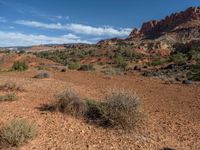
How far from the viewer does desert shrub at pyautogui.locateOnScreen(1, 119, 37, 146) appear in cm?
577

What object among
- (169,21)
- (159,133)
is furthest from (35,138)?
(169,21)

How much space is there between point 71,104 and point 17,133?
Answer: 2.64 metres

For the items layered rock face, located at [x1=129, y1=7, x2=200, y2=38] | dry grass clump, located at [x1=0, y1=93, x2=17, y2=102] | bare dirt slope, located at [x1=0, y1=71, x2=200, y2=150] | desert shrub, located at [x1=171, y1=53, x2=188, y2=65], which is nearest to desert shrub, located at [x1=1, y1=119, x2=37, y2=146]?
bare dirt slope, located at [x1=0, y1=71, x2=200, y2=150]

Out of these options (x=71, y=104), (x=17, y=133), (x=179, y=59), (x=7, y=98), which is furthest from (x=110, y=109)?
(x=179, y=59)

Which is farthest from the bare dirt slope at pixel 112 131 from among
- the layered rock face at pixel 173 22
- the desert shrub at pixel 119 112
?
the layered rock face at pixel 173 22

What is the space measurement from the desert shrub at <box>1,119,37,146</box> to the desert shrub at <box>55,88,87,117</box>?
198cm

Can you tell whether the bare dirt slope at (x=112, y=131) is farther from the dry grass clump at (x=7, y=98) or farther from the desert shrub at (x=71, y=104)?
the desert shrub at (x=71, y=104)

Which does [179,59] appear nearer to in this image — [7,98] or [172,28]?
[7,98]

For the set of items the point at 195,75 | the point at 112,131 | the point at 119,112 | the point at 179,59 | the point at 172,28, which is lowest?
the point at 179,59

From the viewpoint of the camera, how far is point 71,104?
8.30 m

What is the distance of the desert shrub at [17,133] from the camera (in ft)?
18.9

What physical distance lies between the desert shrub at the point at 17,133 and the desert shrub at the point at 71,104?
1985 mm

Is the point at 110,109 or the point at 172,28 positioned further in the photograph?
the point at 172,28

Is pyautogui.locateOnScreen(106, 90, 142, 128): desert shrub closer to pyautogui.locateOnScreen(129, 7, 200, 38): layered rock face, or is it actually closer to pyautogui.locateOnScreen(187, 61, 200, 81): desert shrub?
pyautogui.locateOnScreen(187, 61, 200, 81): desert shrub
